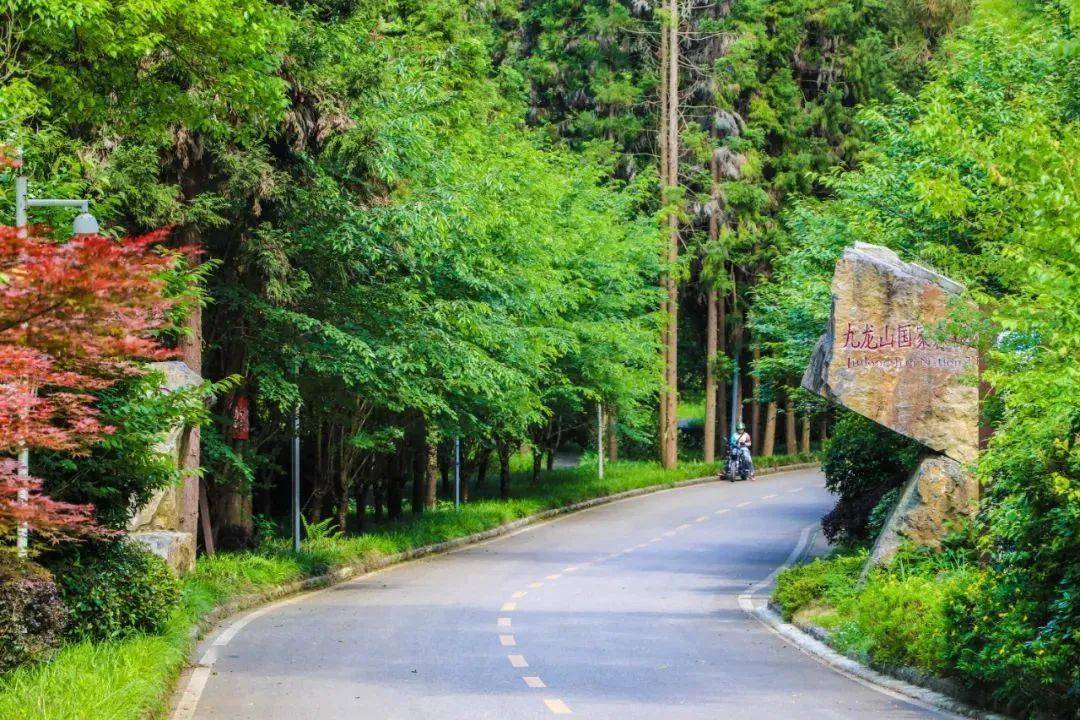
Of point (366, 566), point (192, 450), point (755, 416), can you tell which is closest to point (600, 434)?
point (755, 416)

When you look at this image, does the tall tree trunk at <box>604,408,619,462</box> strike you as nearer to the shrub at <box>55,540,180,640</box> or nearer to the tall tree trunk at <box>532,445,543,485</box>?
the tall tree trunk at <box>532,445,543,485</box>

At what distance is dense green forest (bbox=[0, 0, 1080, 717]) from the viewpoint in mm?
12562

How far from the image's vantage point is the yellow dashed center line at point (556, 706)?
39.5 ft

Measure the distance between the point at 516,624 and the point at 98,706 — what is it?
8203mm

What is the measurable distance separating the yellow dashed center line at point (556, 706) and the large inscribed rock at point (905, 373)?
748 centimetres

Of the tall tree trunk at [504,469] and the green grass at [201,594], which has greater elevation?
the tall tree trunk at [504,469]

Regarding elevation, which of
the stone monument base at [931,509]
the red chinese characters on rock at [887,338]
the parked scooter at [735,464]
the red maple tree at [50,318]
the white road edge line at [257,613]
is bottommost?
the white road edge line at [257,613]

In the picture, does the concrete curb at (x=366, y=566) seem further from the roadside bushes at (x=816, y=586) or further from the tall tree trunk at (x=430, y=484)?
the roadside bushes at (x=816, y=586)

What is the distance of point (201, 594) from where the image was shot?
723 inches

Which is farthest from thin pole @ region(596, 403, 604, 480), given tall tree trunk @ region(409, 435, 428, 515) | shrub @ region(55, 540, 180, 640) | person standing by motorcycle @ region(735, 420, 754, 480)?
shrub @ region(55, 540, 180, 640)

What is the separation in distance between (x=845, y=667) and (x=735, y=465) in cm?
3372

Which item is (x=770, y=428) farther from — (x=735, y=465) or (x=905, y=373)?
(x=905, y=373)

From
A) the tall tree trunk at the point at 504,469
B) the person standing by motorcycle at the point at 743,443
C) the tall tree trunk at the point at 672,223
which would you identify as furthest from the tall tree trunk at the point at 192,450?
the tall tree trunk at the point at 672,223

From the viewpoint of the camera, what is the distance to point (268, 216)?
23016 mm
